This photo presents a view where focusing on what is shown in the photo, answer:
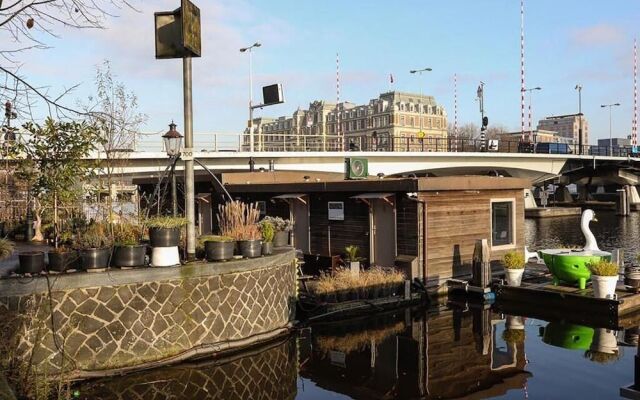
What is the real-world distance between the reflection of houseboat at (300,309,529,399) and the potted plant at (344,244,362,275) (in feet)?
6.56

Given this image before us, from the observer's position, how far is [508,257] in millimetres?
15719

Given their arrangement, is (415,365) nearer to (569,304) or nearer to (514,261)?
(569,304)

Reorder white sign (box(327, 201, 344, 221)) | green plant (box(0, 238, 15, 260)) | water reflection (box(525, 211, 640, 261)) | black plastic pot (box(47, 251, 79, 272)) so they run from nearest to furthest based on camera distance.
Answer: black plastic pot (box(47, 251, 79, 272)) < green plant (box(0, 238, 15, 260)) < white sign (box(327, 201, 344, 221)) < water reflection (box(525, 211, 640, 261))

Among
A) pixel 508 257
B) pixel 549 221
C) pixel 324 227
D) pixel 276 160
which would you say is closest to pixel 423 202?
pixel 508 257

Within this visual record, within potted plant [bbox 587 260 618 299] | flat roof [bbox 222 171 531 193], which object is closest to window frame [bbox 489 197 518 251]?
flat roof [bbox 222 171 531 193]

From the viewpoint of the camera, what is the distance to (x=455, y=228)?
1689cm

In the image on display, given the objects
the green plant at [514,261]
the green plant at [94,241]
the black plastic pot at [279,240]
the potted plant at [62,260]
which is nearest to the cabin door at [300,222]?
the black plastic pot at [279,240]

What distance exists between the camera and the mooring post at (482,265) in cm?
1565

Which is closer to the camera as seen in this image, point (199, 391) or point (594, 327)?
point (199, 391)

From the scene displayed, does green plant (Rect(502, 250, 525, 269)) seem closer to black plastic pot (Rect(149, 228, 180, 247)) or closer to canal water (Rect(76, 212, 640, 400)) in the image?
canal water (Rect(76, 212, 640, 400))

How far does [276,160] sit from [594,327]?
26.3 meters

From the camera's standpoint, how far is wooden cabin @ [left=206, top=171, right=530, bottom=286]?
16.0 meters

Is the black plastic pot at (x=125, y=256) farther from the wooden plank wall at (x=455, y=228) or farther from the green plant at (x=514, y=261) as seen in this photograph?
the green plant at (x=514, y=261)

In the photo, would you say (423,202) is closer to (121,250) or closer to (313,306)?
(313,306)
